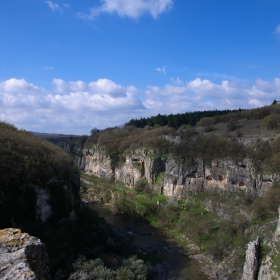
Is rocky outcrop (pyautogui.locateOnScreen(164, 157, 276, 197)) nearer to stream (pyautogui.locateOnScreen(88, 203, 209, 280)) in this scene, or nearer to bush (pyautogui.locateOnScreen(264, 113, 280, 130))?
stream (pyautogui.locateOnScreen(88, 203, 209, 280))

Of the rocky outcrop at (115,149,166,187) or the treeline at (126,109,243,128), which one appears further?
the treeline at (126,109,243,128)

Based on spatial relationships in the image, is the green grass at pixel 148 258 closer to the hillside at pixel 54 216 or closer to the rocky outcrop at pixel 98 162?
the hillside at pixel 54 216

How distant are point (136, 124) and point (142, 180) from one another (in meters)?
34.8

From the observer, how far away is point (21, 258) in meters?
4.06

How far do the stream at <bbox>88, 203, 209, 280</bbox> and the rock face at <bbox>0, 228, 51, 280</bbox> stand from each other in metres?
18.8

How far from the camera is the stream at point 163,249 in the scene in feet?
72.5

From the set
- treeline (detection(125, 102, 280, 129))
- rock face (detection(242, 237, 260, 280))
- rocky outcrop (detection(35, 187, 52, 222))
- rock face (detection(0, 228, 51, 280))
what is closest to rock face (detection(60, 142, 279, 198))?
rock face (detection(242, 237, 260, 280))

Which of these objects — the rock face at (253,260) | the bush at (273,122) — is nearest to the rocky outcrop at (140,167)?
the bush at (273,122)

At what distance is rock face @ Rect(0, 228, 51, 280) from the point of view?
143 inches

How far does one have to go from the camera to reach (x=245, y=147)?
3456 cm

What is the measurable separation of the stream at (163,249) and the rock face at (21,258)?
18759 millimetres

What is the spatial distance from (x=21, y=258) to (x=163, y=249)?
24.9m

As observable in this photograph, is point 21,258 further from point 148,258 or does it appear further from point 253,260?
point 148,258

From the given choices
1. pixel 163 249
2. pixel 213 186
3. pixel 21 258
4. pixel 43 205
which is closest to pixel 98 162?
pixel 213 186
